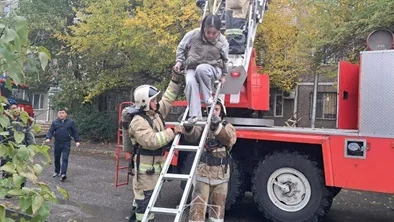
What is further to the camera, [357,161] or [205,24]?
[357,161]

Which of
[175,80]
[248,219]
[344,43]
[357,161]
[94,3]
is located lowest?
[248,219]

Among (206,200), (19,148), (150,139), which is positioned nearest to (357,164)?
(206,200)

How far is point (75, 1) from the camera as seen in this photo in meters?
19.1

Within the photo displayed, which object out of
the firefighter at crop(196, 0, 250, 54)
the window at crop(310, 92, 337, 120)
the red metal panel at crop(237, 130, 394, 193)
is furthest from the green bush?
the red metal panel at crop(237, 130, 394, 193)

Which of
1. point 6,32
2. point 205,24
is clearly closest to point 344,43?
point 205,24

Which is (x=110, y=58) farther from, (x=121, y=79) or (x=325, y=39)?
(x=325, y=39)

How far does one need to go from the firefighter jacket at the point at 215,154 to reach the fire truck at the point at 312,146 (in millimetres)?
1547

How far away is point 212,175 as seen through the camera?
421cm

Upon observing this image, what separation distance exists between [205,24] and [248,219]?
3.29 meters

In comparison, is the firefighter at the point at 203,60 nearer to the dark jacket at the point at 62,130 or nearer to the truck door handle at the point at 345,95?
the truck door handle at the point at 345,95

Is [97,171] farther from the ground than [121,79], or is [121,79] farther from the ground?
[121,79]

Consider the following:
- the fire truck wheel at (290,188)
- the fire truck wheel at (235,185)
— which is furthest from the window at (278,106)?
the fire truck wheel at (290,188)

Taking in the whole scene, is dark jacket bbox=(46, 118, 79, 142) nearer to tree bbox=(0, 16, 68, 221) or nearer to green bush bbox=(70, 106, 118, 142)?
tree bbox=(0, 16, 68, 221)

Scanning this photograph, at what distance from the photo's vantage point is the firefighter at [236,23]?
6164 mm
